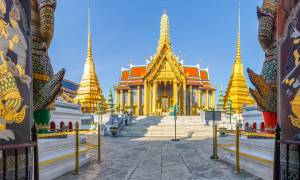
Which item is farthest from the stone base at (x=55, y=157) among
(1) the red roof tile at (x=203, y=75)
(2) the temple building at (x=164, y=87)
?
(1) the red roof tile at (x=203, y=75)

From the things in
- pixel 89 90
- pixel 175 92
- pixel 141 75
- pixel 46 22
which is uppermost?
pixel 141 75

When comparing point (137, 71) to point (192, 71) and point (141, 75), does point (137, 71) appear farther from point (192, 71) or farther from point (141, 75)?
point (192, 71)

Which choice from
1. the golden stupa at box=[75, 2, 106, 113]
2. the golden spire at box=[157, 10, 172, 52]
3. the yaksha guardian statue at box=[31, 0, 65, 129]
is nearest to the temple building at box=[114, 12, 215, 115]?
the golden spire at box=[157, 10, 172, 52]

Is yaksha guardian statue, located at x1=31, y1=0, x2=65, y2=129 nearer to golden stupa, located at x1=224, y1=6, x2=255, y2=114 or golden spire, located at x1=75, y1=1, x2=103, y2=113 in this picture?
golden spire, located at x1=75, y1=1, x2=103, y2=113

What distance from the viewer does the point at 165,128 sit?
25797 millimetres

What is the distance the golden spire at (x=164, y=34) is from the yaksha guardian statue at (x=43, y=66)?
32.3 meters

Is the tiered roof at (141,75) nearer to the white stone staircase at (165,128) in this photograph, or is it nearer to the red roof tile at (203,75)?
the red roof tile at (203,75)

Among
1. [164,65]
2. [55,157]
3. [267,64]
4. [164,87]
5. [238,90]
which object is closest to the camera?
[55,157]

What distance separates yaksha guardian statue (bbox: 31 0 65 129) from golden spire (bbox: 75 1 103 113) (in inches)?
1154

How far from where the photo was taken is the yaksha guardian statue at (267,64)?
655cm

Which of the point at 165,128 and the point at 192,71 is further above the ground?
the point at 192,71

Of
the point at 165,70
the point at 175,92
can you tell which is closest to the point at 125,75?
the point at 165,70

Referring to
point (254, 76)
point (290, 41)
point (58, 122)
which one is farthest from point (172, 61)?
point (290, 41)

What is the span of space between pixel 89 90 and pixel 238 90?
21608mm
